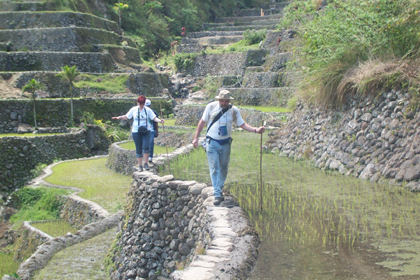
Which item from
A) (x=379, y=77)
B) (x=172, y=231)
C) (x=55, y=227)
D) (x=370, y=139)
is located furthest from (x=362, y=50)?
(x=55, y=227)

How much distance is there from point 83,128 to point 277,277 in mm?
22528

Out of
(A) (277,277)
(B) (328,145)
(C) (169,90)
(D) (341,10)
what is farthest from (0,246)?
(C) (169,90)

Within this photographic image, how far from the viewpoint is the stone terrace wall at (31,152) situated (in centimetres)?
2250

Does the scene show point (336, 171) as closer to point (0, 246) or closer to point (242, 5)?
point (0, 246)

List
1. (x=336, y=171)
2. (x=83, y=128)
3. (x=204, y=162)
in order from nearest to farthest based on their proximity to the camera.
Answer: (x=336, y=171)
(x=204, y=162)
(x=83, y=128)

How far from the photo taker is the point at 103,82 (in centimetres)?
3161

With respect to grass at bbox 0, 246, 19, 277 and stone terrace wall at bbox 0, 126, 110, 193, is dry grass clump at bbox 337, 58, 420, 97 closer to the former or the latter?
grass at bbox 0, 246, 19, 277

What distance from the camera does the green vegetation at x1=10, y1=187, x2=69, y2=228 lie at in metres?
15.9

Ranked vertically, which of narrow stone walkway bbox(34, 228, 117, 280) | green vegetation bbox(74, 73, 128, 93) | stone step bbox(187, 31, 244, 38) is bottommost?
narrow stone walkway bbox(34, 228, 117, 280)

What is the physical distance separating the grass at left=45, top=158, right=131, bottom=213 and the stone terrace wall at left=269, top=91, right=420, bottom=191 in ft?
18.2

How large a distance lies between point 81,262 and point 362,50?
275 inches

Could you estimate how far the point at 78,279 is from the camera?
951cm

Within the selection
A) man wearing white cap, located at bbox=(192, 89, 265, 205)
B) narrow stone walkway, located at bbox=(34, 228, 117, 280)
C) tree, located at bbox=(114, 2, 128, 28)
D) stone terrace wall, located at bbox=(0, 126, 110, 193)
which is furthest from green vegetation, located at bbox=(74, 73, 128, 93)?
man wearing white cap, located at bbox=(192, 89, 265, 205)

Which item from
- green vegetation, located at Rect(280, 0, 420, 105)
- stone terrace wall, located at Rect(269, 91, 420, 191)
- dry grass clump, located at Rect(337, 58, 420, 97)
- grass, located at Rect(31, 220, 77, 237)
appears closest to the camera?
stone terrace wall, located at Rect(269, 91, 420, 191)
